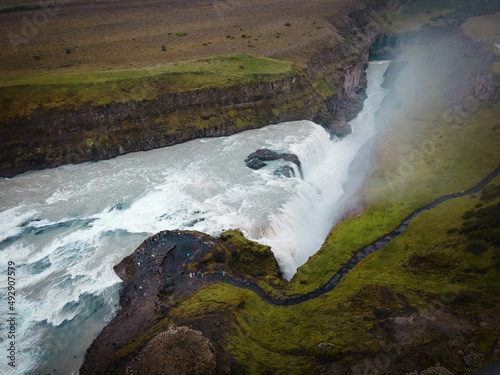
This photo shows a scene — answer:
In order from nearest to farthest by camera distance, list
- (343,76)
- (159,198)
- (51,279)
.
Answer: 1. (51,279)
2. (159,198)
3. (343,76)

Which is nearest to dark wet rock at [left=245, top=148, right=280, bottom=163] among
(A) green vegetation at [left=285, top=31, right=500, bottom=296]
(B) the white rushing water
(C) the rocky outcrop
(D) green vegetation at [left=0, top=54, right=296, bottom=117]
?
(B) the white rushing water

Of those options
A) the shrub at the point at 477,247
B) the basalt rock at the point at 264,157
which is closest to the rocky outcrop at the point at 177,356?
the shrub at the point at 477,247

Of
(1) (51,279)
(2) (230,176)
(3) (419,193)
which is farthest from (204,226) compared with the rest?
(3) (419,193)

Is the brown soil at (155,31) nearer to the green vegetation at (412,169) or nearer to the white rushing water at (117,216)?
the white rushing water at (117,216)

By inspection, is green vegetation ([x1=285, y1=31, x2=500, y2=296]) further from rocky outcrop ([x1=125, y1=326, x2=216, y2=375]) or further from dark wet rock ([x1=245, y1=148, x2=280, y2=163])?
dark wet rock ([x1=245, y1=148, x2=280, y2=163])

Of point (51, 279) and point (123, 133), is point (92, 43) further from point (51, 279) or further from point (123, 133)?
point (51, 279)

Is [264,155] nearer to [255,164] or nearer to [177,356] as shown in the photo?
[255,164]
